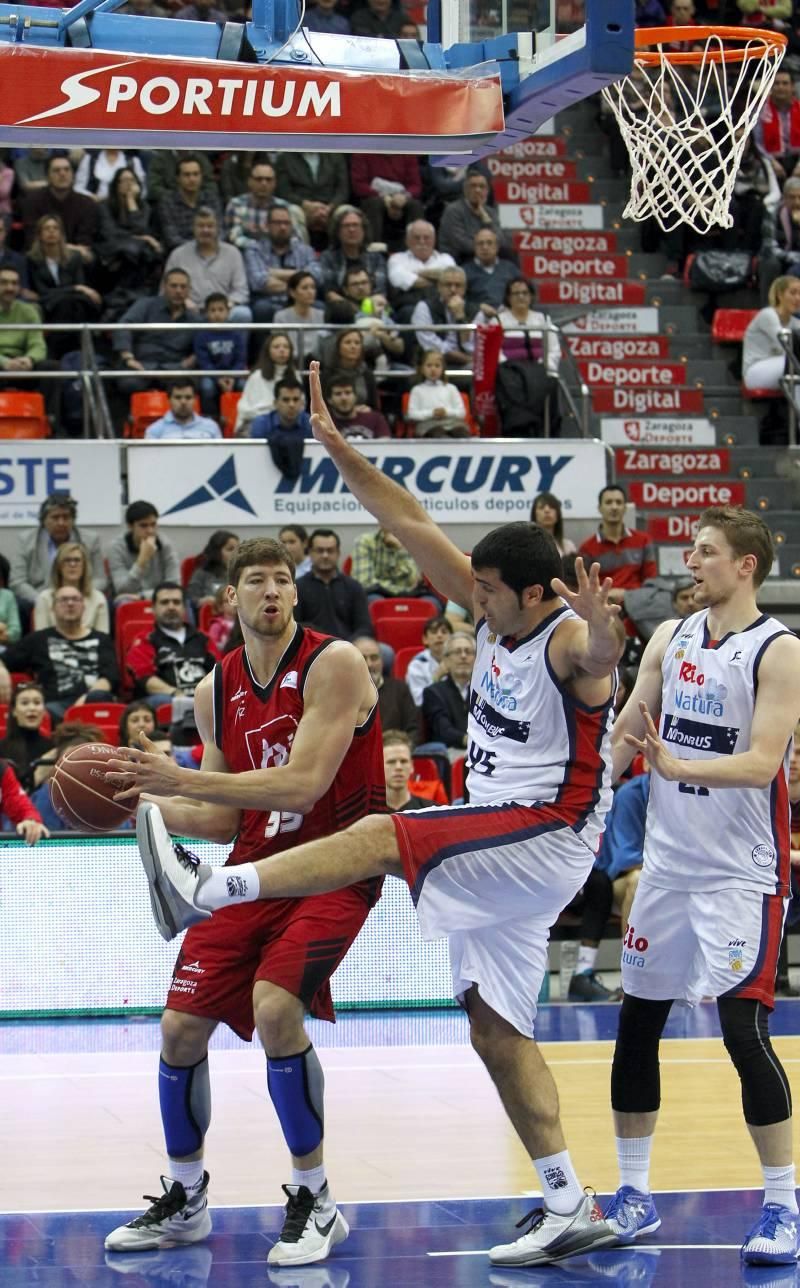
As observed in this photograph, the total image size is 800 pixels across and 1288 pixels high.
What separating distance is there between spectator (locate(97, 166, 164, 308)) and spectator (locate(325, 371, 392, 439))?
6.68 ft

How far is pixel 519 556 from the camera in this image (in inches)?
204

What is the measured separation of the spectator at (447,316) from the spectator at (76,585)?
4172 mm

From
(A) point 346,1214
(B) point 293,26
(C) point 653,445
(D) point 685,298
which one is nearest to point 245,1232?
(A) point 346,1214

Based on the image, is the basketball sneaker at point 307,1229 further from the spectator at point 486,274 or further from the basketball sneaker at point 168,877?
the spectator at point 486,274

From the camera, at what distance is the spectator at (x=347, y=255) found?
1518 cm

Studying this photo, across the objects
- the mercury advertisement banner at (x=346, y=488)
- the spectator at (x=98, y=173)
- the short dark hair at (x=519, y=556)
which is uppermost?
the spectator at (x=98, y=173)

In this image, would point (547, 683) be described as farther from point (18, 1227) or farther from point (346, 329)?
point (346, 329)

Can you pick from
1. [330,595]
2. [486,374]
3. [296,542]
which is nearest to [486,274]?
[486,374]

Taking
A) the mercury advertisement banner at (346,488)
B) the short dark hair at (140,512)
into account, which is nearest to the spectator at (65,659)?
the short dark hair at (140,512)

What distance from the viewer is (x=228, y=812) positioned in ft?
18.4

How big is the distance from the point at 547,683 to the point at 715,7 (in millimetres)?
15870

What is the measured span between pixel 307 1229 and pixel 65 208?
11.2m

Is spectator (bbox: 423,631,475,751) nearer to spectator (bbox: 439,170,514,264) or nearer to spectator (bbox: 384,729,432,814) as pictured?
spectator (bbox: 384,729,432,814)

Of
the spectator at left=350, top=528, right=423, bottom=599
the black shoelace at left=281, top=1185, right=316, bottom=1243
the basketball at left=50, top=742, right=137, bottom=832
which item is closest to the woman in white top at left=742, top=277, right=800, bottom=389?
the spectator at left=350, top=528, right=423, bottom=599
